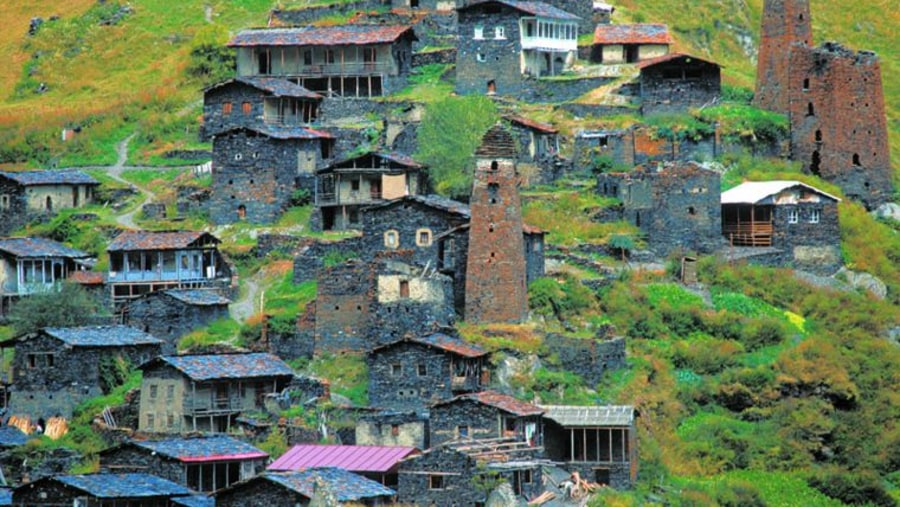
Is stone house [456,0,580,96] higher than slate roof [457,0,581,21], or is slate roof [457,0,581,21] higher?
slate roof [457,0,581,21]

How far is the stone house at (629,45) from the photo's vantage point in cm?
11394

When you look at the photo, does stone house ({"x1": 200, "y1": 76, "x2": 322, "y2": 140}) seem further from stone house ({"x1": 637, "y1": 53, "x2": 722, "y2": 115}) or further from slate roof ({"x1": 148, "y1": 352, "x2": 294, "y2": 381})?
slate roof ({"x1": 148, "y1": 352, "x2": 294, "y2": 381})

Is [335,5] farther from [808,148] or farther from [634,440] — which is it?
[634,440]

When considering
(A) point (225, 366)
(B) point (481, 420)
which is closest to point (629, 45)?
(A) point (225, 366)

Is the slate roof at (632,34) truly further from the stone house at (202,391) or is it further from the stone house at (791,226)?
the stone house at (202,391)

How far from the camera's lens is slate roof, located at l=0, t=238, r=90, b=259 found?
101 metres

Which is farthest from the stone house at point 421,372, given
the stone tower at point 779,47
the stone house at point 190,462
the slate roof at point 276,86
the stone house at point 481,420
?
the stone tower at point 779,47

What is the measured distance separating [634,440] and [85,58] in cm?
5391

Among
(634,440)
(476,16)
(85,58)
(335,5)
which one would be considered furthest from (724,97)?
(85,58)

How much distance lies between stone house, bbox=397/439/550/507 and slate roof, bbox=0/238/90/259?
2483 centimetres

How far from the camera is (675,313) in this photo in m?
95.1

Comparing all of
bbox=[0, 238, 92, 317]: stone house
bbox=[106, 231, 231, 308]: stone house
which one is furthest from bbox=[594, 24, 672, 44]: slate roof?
bbox=[0, 238, 92, 317]: stone house

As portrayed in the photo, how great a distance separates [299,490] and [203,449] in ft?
24.3

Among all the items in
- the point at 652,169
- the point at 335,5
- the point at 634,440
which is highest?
the point at 335,5
